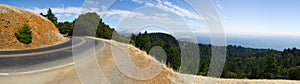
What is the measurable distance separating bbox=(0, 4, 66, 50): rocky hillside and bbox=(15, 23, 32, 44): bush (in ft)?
1.42

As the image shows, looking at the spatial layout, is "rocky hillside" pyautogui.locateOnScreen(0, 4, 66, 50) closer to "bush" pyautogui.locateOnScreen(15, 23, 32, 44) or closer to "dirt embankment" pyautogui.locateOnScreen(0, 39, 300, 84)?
"bush" pyautogui.locateOnScreen(15, 23, 32, 44)

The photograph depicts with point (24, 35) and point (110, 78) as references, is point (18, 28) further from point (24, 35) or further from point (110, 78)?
point (110, 78)

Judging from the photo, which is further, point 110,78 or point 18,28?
point 18,28

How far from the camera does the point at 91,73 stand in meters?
12.0

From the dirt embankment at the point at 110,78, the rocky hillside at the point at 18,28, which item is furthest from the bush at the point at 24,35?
the dirt embankment at the point at 110,78

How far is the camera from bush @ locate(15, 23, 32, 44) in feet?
101

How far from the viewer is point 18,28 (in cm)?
3378

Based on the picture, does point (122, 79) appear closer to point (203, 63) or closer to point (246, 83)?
point (246, 83)

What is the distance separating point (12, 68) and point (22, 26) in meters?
22.1

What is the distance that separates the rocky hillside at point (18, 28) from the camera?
2966 cm

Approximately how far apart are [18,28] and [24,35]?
3023 mm

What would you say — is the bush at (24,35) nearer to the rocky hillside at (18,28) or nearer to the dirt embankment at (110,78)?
the rocky hillside at (18,28)

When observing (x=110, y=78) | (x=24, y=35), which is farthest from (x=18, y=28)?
(x=110, y=78)

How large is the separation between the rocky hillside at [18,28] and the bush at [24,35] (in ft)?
1.42
